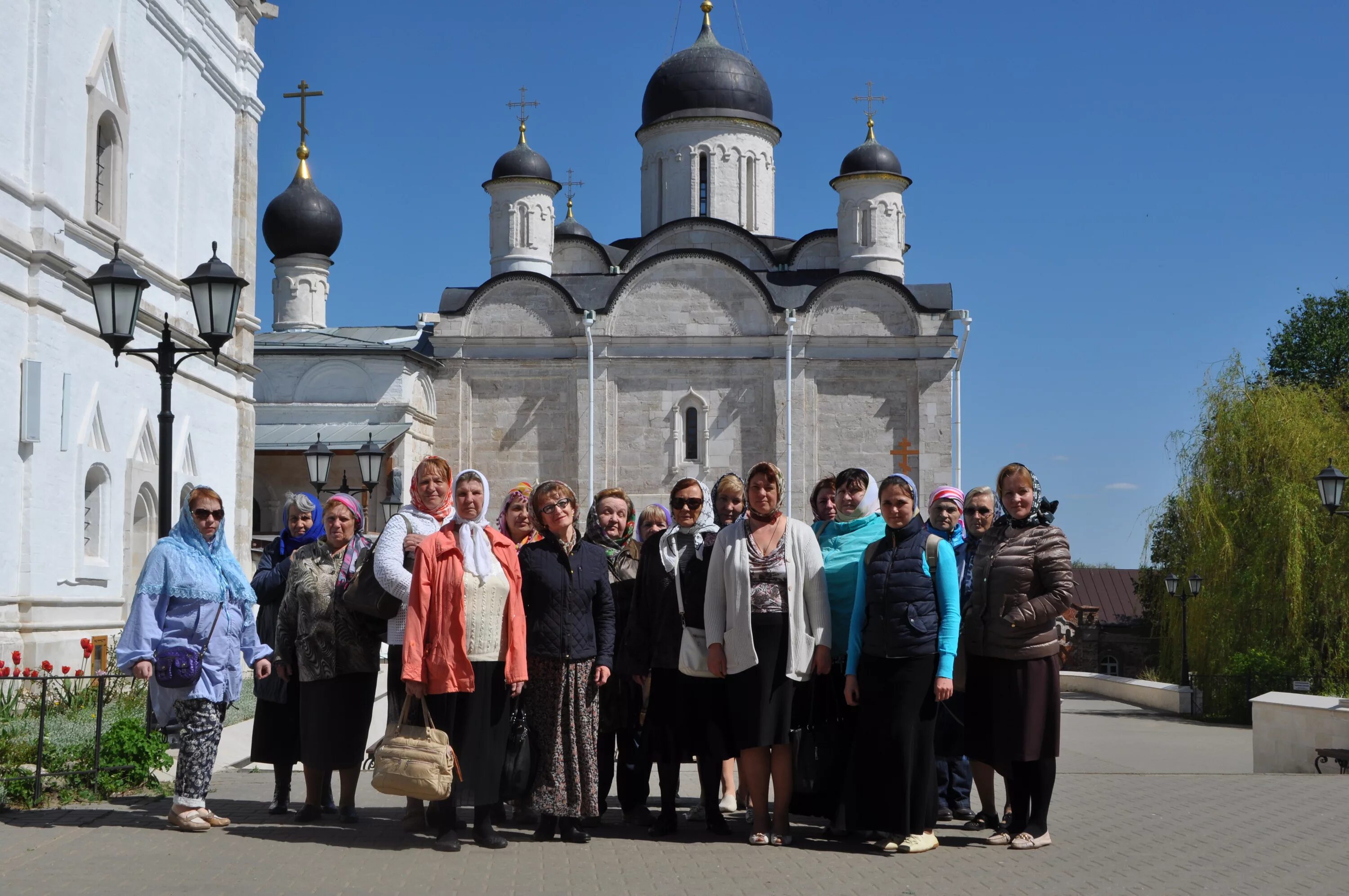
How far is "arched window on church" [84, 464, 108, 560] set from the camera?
13.4 meters

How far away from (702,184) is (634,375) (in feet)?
19.1

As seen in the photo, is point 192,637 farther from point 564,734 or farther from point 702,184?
point 702,184

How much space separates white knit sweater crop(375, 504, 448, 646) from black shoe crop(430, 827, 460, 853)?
2.71 ft

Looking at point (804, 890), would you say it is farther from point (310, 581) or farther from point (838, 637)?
point (310, 581)

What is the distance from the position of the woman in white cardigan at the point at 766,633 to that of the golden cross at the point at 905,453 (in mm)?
24226

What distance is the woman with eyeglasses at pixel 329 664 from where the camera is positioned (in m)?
6.16

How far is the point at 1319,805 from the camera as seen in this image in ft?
23.3

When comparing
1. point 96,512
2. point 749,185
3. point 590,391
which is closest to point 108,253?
point 96,512

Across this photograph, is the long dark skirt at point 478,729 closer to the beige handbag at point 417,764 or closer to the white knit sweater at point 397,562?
the beige handbag at point 417,764

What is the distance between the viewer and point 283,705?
6.53 m

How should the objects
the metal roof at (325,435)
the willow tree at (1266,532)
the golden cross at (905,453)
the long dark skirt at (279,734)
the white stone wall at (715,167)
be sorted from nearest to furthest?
1. the long dark skirt at (279,734)
2. the willow tree at (1266,532)
3. the metal roof at (325,435)
4. the golden cross at (905,453)
5. the white stone wall at (715,167)

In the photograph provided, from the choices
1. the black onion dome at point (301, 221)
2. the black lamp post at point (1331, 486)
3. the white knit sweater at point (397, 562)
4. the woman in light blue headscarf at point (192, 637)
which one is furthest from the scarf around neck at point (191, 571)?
the black onion dome at point (301, 221)

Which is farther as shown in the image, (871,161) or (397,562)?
(871,161)

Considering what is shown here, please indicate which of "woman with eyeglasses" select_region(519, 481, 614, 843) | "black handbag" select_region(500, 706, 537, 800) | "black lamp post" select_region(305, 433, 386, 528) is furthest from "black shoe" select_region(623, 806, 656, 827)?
"black lamp post" select_region(305, 433, 386, 528)
